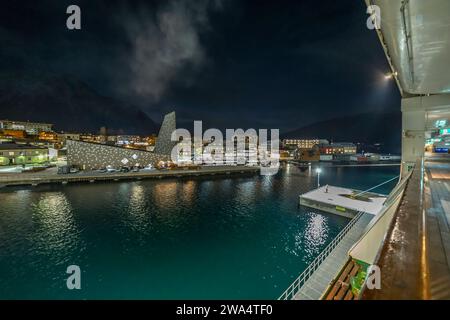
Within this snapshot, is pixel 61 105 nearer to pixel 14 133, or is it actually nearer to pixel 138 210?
pixel 14 133

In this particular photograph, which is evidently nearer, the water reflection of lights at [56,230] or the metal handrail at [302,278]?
the metal handrail at [302,278]

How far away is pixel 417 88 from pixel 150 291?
15.4m

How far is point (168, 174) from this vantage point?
36.6 m

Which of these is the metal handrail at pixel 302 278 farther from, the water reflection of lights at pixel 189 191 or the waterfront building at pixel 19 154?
the waterfront building at pixel 19 154

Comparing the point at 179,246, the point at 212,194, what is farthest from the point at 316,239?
the point at 212,194

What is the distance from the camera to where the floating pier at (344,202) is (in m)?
18.0

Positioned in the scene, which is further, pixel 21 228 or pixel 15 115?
pixel 15 115

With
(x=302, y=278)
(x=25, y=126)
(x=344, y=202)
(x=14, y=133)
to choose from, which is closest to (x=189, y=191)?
(x=344, y=202)

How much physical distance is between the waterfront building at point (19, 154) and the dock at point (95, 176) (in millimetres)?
14225

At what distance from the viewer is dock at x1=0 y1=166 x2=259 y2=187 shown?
89.8 ft

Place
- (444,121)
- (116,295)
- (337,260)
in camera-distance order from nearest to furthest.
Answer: (116,295) → (337,260) → (444,121)

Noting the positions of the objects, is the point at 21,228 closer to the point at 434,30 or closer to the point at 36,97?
the point at 434,30

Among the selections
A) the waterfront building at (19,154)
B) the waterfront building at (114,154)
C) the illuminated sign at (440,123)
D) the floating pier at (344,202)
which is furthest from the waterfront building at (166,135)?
the illuminated sign at (440,123)

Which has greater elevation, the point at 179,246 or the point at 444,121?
the point at 444,121
